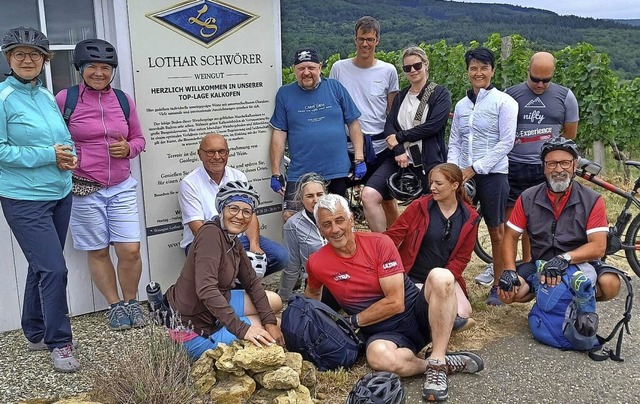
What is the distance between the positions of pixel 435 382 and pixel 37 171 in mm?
2757

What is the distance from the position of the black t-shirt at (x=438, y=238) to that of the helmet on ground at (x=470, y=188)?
52cm

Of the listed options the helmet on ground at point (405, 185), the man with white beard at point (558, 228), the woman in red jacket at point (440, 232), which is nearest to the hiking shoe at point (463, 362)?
the woman in red jacket at point (440, 232)

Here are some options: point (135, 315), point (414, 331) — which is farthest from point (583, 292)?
point (135, 315)

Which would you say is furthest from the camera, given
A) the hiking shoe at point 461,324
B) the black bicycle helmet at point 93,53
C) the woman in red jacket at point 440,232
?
the woman in red jacket at point 440,232

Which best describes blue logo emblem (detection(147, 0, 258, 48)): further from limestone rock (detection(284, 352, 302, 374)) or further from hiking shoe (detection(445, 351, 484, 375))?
hiking shoe (detection(445, 351, 484, 375))

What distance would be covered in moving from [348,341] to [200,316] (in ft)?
3.16

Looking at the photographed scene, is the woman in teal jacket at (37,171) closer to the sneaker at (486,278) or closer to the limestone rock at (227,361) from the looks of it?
the limestone rock at (227,361)

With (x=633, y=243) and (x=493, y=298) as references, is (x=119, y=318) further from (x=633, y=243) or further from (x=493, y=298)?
(x=633, y=243)

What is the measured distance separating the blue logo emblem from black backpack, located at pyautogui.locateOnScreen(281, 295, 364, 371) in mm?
2463

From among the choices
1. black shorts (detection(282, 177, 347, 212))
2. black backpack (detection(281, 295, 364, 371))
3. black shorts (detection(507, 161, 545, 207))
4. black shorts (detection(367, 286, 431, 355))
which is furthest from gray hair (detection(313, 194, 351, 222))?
black shorts (detection(507, 161, 545, 207))

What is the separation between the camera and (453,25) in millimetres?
37469

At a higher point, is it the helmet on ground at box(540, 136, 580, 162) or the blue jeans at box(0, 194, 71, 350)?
the helmet on ground at box(540, 136, 580, 162)

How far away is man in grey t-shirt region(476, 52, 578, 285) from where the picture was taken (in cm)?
557

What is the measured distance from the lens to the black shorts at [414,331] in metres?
4.22
